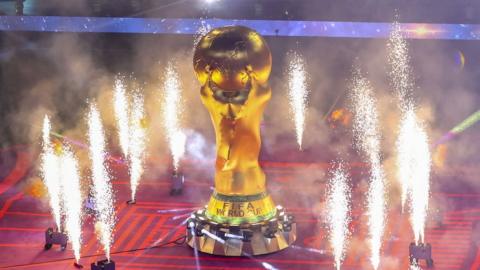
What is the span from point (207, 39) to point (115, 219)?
144 inches

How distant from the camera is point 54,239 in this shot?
9.20m

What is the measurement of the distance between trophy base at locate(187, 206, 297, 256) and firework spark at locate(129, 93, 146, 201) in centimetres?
276

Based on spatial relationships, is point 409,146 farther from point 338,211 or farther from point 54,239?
point 54,239

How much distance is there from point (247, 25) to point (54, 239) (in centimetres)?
842

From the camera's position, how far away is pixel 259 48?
8.57 m

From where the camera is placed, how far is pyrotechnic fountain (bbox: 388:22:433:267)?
984cm

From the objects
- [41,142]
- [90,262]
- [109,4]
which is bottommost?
[90,262]

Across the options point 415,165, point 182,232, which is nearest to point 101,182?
point 182,232

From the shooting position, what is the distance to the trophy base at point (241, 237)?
894 centimetres

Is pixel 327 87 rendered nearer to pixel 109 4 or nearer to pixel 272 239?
pixel 109 4

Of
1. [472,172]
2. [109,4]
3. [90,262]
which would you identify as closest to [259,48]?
[90,262]

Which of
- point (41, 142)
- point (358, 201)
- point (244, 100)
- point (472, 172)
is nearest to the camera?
point (244, 100)

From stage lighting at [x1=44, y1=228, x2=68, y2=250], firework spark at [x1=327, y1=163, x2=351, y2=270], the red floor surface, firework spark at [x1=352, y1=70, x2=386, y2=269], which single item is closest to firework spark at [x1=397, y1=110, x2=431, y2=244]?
the red floor surface

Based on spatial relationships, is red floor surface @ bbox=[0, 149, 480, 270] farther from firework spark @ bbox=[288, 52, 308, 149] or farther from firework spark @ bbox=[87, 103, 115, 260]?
firework spark @ bbox=[288, 52, 308, 149]
